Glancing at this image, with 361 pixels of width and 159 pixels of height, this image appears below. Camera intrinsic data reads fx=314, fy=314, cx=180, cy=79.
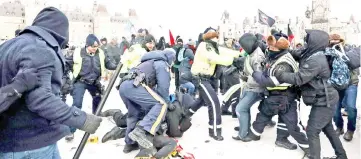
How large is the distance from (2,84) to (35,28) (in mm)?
439

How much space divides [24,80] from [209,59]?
3409 mm

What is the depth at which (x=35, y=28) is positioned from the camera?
7.22 feet

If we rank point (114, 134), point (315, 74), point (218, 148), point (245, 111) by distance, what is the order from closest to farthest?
point (315, 74)
point (218, 148)
point (114, 134)
point (245, 111)

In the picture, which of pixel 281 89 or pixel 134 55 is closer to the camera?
pixel 281 89

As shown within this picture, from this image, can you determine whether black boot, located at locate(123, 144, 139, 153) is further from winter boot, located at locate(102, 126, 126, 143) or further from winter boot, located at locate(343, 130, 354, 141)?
winter boot, located at locate(343, 130, 354, 141)

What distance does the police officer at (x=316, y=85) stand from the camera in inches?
153

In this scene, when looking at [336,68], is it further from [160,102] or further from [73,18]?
[73,18]

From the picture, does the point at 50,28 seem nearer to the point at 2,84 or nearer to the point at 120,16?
the point at 2,84

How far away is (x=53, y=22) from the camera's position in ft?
7.55

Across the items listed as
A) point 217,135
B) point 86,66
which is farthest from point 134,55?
point 217,135

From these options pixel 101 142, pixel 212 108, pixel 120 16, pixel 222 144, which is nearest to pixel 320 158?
pixel 222 144

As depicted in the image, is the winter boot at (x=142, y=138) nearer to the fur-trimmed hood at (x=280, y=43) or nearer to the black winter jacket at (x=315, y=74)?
the black winter jacket at (x=315, y=74)

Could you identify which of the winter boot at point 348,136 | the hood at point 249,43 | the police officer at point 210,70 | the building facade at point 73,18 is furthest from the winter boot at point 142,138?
the building facade at point 73,18

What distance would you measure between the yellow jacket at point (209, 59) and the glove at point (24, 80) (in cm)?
335
